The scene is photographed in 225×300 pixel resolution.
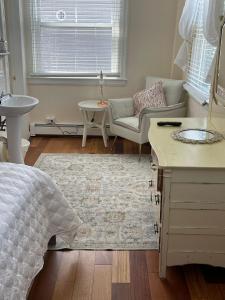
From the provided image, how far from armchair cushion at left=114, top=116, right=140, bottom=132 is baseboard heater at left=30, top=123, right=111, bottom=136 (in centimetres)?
68

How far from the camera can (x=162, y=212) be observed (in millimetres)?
1832

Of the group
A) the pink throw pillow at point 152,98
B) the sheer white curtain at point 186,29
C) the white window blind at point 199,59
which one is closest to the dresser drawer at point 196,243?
the white window blind at point 199,59

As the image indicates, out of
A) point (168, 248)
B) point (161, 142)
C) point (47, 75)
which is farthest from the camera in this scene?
point (47, 75)

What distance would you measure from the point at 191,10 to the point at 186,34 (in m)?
0.27

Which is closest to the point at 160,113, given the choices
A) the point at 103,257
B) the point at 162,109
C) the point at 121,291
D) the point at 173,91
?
the point at 162,109

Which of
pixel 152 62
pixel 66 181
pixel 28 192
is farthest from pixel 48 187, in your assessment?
pixel 152 62

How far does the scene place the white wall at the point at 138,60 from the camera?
4258mm

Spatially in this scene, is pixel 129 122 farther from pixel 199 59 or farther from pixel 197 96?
pixel 199 59

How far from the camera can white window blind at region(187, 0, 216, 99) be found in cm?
334

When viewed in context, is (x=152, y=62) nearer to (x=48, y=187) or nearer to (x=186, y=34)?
(x=186, y=34)

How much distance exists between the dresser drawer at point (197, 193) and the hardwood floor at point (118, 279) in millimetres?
532

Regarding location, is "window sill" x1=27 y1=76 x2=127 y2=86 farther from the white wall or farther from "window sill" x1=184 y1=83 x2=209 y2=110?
"window sill" x1=184 y1=83 x2=209 y2=110

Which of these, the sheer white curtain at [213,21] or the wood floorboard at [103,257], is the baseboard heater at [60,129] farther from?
the wood floorboard at [103,257]

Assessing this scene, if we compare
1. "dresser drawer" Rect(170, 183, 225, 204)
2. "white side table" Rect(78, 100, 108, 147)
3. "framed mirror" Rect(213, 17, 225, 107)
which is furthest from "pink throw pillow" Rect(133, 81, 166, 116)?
"dresser drawer" Rect(170, 183, 225, 204)
